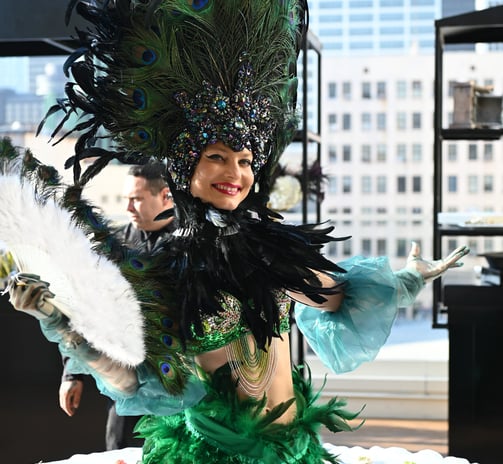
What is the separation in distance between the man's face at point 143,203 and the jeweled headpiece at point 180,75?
113cm

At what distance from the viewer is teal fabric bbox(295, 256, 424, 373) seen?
1.72 metres

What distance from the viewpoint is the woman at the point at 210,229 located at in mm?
1497

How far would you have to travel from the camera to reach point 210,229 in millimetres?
1587

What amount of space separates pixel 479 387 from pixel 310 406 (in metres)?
1.83

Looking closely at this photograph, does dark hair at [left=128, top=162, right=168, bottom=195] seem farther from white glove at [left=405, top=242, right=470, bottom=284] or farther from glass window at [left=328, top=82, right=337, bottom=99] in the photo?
glass window at [left=328, top=82, right=337, bottom=99]

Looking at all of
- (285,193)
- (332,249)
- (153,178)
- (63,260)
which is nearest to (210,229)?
(63,260)

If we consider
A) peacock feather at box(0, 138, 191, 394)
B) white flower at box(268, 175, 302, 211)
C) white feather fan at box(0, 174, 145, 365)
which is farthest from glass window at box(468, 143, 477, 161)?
white feather fan at box(0, 174, 145, 365)

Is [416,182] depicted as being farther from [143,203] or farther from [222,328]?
[222,328]

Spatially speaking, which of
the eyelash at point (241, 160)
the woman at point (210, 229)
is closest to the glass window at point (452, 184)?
the woman at point (210, 229)

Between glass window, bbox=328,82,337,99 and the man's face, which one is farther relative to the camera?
glass window, bbox=328,82,337,99

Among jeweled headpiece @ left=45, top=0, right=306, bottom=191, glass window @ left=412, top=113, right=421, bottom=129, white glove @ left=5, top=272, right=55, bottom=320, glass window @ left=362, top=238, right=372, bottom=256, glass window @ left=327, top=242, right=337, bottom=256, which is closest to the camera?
white glove @ left=5, top=272, right=55, bottom=320

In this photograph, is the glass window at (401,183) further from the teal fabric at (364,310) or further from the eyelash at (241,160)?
the eyelash at (241,160)

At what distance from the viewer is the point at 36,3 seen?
3.30 metres

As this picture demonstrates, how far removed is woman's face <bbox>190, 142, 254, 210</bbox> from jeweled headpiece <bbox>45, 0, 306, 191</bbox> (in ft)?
0.05
